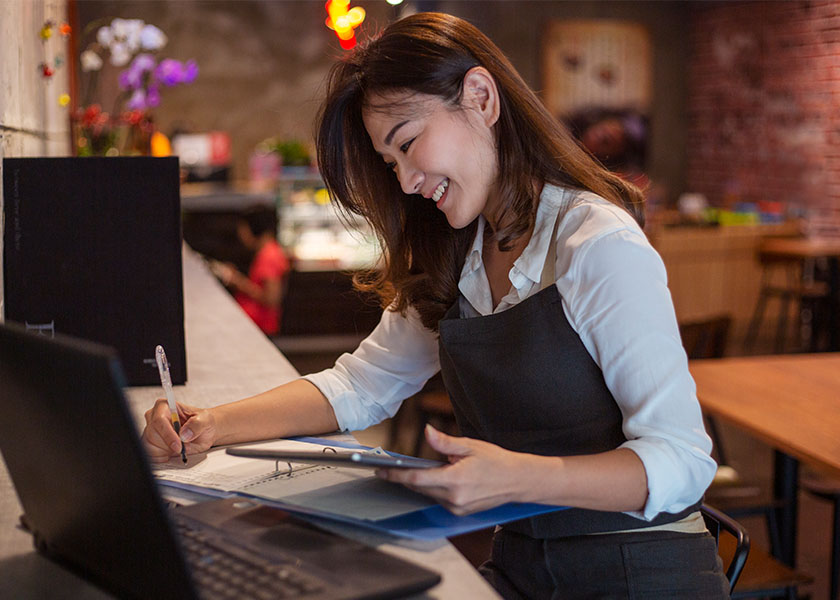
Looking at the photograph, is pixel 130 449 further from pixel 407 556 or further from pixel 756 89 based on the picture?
Result: pixel 756 89

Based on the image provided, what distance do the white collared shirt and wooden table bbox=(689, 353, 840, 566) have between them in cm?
108

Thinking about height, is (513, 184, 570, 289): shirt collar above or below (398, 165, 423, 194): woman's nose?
below

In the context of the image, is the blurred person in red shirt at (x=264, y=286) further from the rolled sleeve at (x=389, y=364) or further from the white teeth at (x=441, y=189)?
the white teeth at (x=441, y=189)

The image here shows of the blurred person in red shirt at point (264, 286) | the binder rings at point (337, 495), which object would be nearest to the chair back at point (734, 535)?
the binder rings at point (337, 495)

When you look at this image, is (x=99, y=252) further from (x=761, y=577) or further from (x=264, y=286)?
(x=264, y=286)

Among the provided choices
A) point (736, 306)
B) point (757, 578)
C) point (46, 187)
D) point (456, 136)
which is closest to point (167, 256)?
point (46, 187)

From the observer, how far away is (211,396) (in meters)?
1.56

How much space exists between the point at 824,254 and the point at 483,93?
21.1 feet

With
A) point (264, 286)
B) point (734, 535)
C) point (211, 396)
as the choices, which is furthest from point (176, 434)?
point (264, 286)

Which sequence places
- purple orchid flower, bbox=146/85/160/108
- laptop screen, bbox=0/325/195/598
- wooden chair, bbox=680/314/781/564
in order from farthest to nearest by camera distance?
1. purple orchid flower, bbox=146/85/160/108
2. wooden chair, bbox=680/314/781/564
3. laptop screen, bbox=0/325/195/598

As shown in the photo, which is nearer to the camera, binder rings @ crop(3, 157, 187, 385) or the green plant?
binder rings @ crop(3, 157, 187, 385)

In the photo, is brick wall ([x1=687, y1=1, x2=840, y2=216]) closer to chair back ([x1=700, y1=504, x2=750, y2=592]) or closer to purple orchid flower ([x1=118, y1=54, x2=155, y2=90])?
purple orchid flower ([x1=118, y1=54, x2=155, y2=90])

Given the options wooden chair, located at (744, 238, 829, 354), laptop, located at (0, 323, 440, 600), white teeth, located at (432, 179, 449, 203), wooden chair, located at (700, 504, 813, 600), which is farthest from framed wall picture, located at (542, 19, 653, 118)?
laptop, located at (0, 323, 440, 600)

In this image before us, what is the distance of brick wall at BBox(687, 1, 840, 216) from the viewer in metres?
8.65
